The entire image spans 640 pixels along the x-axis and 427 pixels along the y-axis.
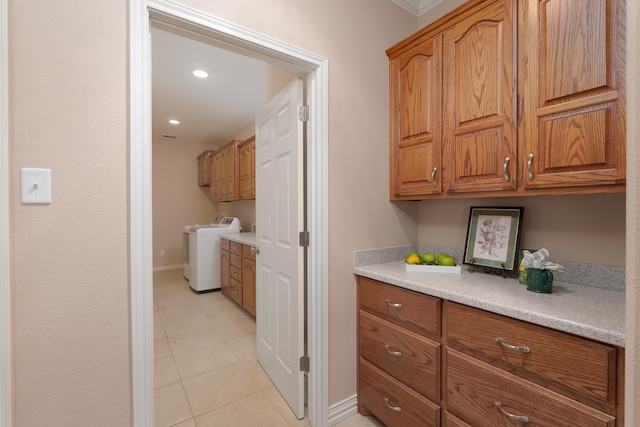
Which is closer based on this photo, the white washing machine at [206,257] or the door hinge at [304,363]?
the door hinge at [304,363]

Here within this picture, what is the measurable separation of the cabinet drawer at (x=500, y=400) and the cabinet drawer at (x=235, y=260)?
2728mm

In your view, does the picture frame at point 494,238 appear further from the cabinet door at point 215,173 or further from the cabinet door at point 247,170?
the cabinet door at point 215,173

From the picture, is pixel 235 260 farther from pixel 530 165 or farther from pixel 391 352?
pixel 530 165

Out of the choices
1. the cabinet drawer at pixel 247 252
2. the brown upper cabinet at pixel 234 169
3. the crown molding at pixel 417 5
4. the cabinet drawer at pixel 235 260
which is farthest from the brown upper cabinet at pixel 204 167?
the crown molding at pixel 417 5

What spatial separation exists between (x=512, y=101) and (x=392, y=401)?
5.32ft

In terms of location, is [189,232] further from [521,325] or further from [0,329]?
[521,325]

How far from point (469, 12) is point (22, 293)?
87.9 inches

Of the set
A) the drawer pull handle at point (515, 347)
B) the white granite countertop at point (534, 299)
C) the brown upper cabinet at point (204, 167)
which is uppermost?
the brown upper cabinet at point (204, 167)

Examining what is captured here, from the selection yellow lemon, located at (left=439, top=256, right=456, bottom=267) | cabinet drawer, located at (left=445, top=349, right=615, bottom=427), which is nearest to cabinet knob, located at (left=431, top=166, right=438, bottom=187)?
yellow lemon, located at (left=439, top=256, right=456, bottom=267)

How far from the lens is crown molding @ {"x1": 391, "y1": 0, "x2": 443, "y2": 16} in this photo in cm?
191

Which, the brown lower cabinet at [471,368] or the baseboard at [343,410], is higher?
the brown lower cabinet at [471,368]

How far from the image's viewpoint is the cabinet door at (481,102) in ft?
4.21

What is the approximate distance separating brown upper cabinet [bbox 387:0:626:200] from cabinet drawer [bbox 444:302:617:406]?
596mm

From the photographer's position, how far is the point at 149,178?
1.10 metres
